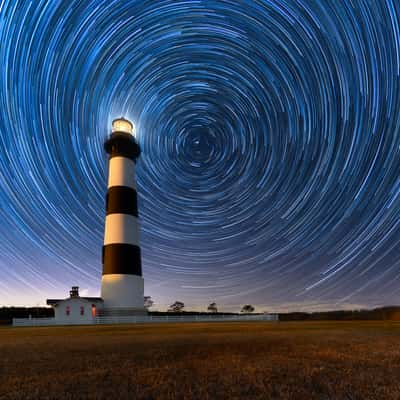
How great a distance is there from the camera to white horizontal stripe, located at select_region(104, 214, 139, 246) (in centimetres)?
3058

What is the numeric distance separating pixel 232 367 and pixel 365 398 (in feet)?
8.21

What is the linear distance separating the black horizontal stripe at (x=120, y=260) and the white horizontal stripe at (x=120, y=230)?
0.59 m

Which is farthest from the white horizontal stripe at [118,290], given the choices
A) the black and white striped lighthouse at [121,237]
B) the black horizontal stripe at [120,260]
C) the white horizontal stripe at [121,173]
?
the white horizontal stripe at [121,173]

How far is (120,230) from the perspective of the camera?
101ft

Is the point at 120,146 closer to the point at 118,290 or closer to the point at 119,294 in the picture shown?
the point at 118,290

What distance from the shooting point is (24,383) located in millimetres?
4645

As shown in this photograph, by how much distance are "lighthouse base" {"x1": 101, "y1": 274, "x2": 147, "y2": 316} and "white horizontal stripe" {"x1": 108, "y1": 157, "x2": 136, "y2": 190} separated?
33.3ft

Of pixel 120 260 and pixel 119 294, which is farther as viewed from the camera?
pixel 120 260

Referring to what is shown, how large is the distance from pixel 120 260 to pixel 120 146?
44.6ft

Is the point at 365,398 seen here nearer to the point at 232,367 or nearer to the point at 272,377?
the point at 272,377

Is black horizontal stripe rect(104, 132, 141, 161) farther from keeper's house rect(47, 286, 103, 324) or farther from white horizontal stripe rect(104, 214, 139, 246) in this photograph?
keeper's house rect(47, 286, 103, 324)

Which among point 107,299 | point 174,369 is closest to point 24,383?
point 174,369

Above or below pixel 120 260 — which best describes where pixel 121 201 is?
above

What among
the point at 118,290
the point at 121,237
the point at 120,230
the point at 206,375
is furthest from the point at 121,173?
the point at 206,375
